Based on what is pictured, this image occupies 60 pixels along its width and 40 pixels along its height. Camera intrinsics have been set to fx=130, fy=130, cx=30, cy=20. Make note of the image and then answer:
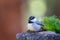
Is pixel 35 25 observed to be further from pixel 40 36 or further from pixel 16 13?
pixel 16 13

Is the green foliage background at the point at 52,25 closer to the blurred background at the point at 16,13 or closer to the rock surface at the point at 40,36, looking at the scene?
the rock surface at the point at 40,36

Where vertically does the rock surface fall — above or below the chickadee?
below

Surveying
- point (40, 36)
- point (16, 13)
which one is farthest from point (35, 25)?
point (16, 13)

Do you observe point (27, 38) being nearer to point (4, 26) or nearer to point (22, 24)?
point (22, 24)

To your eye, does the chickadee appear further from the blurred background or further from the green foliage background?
the blurred background

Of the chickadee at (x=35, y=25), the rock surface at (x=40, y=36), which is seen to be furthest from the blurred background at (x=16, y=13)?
the rock surface at (x=40, y=36)

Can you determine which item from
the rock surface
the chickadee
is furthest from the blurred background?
the rock surface

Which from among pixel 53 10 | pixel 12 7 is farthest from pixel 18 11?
pixel 53 10

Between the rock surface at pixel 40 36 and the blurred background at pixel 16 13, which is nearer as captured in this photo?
the rock surface at pixel 40 36
